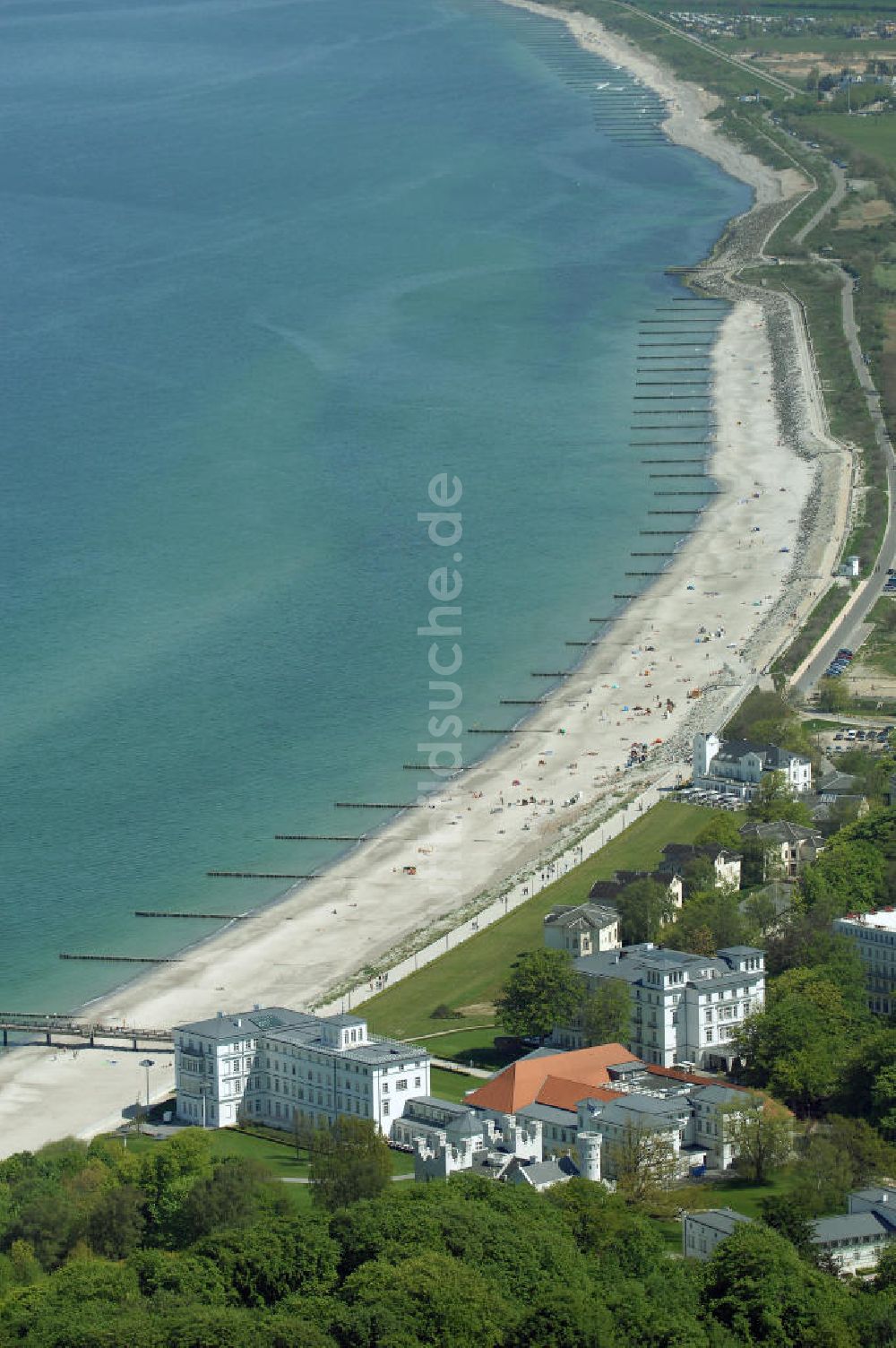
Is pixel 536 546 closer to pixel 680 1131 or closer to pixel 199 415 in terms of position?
pixel 199 415

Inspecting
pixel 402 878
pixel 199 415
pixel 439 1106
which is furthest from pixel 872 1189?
pixel 199 415

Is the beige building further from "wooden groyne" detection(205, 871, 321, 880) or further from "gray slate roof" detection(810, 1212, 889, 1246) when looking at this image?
"gray slate roof" detection(810, 1212, 889, 1246)

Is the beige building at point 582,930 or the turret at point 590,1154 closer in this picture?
the turret at point 590,1154

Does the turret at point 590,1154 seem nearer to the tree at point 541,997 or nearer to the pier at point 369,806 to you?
the tree at point 541,997

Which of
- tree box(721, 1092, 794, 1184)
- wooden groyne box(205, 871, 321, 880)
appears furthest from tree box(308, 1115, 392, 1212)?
wooden groyne box(205, 871, 321, 880)

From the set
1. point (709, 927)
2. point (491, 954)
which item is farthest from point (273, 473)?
point (709, 927)

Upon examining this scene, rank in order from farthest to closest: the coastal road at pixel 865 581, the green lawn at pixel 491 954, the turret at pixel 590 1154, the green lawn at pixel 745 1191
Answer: the coastal road at pixel 865 581
the green lawn at pixel 491 954
the turret at pixel 590 1154
the green lawn at pixel 745 1191

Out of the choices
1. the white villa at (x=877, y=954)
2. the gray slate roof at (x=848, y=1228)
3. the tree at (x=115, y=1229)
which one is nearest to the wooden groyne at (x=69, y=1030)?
the tree at (x=115, y=1229)
